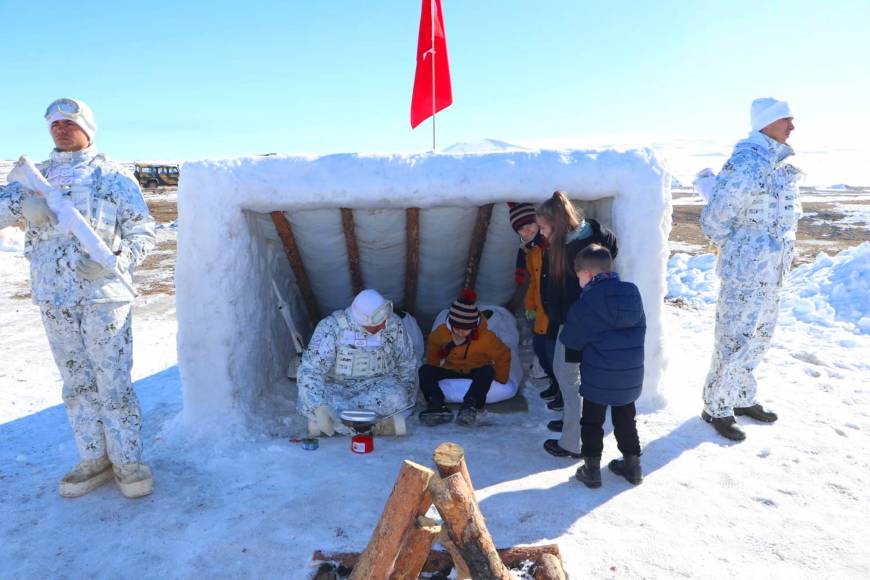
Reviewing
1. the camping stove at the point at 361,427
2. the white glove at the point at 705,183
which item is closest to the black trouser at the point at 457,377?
the camping stove at the point at 361,427

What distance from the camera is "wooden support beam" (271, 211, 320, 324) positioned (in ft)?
13.2

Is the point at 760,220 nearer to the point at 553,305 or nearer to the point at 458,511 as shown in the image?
the point at 553,305

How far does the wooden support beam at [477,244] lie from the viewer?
14.1ft

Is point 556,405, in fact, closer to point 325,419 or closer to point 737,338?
point 737,338

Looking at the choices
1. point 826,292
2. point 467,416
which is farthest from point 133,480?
point 826,292

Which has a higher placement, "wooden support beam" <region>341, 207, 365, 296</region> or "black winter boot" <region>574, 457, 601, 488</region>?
"wooden support beam" <region>341, 207, 365, 296</region>

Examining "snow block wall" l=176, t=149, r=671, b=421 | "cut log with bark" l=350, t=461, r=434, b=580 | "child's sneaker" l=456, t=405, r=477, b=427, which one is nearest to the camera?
"cut log with bark" l=350, t=461, r=434, b=580

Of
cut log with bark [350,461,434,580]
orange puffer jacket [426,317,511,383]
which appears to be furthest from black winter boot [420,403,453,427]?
cut log with bark [350,461,434,580]

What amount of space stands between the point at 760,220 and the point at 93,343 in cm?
352

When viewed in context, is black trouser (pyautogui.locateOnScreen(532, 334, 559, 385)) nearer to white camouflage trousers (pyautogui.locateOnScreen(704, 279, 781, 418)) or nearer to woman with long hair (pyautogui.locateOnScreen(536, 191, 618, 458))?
woman with long hair (pyautogui.locateOnScreen(536, 191, 618, 458))

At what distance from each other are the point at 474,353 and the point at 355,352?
0.91 metres

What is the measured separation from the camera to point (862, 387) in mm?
4309

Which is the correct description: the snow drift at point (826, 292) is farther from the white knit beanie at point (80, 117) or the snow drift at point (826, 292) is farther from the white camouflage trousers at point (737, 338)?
the white knit beanie at point (80, 117)

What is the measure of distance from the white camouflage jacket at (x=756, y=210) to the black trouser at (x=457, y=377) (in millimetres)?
1664
